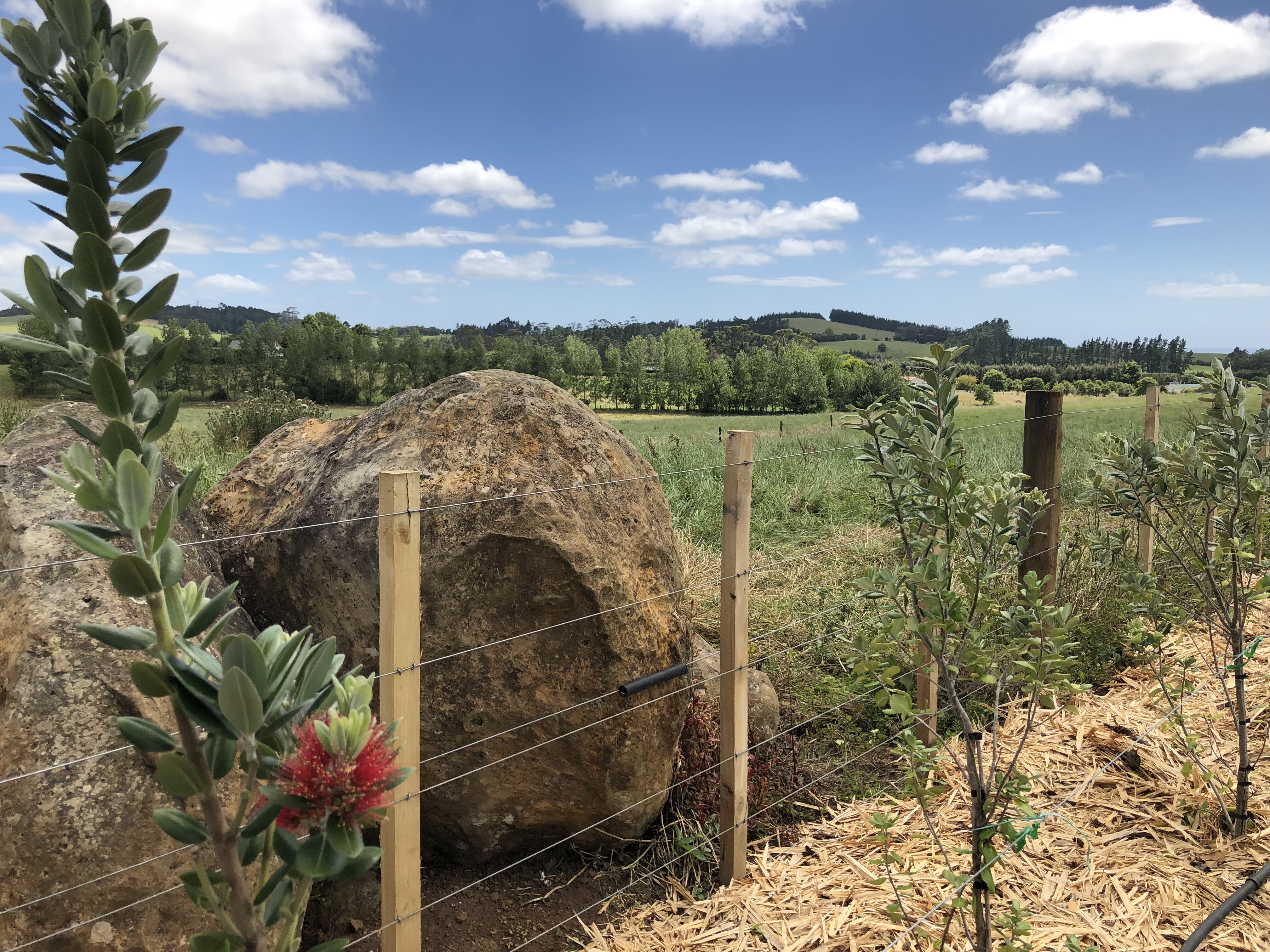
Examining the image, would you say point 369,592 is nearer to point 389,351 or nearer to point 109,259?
point 109,259

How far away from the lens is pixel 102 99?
40.4 inches

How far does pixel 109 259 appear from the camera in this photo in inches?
40.3

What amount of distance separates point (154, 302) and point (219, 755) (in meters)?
0.59

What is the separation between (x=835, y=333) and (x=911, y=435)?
8399 cm

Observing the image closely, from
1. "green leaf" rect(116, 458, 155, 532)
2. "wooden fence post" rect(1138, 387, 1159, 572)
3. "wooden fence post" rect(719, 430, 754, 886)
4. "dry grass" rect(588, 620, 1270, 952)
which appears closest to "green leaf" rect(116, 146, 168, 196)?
"green leaf" rect(116, 458, 155, 532)

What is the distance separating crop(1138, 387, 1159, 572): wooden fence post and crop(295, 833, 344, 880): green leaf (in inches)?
250

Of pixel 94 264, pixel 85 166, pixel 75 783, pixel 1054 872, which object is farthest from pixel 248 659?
pixel 1054 872

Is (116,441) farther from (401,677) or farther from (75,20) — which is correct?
(401,677)

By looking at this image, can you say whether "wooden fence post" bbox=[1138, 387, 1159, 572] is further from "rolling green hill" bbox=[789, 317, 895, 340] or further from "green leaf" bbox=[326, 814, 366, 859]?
"rolling green hill" bbox=[789, 317, 895, 340]

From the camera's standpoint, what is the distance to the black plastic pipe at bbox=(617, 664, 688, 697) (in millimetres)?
3127

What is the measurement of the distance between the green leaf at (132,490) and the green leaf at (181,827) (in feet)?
1.17

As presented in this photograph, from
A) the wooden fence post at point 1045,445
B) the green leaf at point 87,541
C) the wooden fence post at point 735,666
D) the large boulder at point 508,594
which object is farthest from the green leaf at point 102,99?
the wooden fence post at point 1045,445

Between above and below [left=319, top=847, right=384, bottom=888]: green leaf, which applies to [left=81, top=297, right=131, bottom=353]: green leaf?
above

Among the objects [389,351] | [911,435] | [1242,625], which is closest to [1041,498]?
[911,435]
